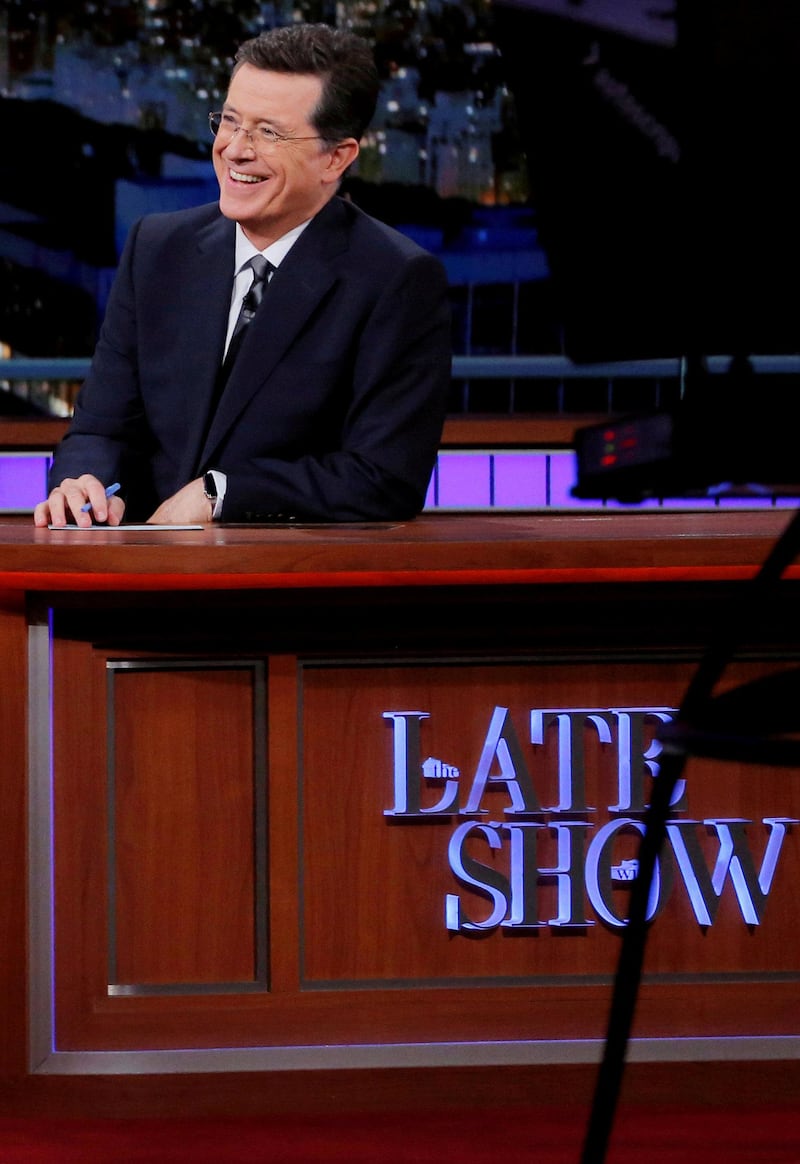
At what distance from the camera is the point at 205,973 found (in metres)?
1.50

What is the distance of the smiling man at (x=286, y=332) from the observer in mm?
1979

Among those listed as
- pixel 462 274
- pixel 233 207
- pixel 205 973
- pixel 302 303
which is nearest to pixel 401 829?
pixel 205 973

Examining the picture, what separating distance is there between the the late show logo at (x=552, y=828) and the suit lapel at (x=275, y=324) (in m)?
0.68

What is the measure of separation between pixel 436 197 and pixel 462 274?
208mm

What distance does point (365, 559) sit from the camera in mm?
1426

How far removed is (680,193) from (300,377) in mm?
1242

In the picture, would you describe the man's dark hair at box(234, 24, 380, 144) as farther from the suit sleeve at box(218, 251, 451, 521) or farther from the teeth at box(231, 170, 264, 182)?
the suit sleeve at box(218, 251, 451, 521)

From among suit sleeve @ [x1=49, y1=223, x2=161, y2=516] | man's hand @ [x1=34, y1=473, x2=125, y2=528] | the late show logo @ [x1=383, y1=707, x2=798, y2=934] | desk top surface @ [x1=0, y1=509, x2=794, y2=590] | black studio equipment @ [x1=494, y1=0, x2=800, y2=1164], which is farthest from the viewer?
black studio equipment @ [x1=494, y1=0, x2=800, y2=1164]

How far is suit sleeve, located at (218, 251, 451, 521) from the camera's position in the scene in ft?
6.27

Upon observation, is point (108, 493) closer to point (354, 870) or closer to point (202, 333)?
point (202, 333)

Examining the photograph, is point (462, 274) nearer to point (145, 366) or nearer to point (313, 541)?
point (145, 366)

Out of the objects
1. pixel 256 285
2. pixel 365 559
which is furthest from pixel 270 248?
pixel 365 559

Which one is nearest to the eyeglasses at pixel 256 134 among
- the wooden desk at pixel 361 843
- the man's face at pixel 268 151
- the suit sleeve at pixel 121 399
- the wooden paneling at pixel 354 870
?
the man's face at pixel 268 151

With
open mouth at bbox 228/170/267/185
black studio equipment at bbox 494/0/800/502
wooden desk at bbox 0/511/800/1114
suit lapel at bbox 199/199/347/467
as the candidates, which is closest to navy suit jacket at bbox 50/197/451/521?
suit lapel at bbox 199/199/347/467
